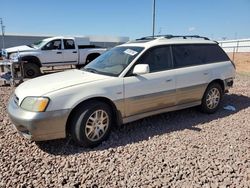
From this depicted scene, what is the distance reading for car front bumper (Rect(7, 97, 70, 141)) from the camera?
3.51 meters

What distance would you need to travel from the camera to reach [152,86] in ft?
14.9

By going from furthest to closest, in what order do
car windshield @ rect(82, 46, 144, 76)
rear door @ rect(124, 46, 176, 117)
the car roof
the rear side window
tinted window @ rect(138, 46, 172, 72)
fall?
the rear side window < the car roof < tinted window @ rect(138, 46, 172, 72) < car windshield @ rect(82, 46, 144, 76) < rear door @ rect(124, 46, 176, 117)

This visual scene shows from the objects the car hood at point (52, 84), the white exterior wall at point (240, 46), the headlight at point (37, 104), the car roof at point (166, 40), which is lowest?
the white exterior wall at point (240, 46)

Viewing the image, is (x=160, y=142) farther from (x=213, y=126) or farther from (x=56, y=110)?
(x=56, y=110)

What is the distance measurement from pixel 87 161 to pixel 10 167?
3.34ft

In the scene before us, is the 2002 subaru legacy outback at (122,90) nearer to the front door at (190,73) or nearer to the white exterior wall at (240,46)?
the front door at (190,73)

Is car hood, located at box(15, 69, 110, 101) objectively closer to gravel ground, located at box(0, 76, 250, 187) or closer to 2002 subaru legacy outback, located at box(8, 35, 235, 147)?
2002 subaru legacy outback, located at box(8, 35, 235, 147)

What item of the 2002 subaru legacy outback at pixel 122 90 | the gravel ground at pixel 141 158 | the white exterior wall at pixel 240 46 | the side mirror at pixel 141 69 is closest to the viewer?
the gravel ground at pixel 141 158

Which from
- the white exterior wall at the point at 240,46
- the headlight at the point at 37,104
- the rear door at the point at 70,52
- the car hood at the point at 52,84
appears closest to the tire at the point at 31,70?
the rear door at the point at 70,52

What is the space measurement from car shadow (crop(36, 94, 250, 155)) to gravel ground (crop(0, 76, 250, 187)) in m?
0.01

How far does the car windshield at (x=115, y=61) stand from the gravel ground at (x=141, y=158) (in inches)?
44.4

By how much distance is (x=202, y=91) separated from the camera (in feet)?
17.9

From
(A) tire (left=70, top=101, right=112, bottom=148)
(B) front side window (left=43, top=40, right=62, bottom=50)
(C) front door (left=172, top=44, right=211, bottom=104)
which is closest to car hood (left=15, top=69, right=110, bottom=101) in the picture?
(A) tire (left=70, top=101, right=112, bottom=148)

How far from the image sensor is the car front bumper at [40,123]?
3.51 metres
